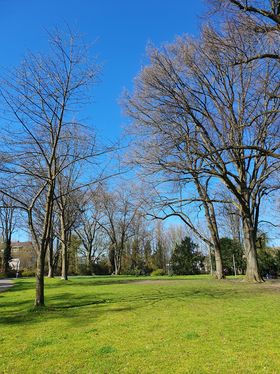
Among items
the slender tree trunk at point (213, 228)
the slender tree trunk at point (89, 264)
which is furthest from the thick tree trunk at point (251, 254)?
the slender tree trunk at point (89, 264)

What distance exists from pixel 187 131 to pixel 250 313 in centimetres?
1231

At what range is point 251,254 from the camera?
1962 cm

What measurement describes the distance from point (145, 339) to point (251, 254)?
14.5 meters

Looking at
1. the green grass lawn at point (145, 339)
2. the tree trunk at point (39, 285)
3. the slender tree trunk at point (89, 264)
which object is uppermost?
the slender tree trunk at point (89, 264)

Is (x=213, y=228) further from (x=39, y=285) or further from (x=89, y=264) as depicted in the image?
(x=89, y=264)

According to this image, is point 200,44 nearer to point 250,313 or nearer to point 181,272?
point 250,313

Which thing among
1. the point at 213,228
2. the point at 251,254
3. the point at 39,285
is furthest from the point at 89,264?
the point at 39,285

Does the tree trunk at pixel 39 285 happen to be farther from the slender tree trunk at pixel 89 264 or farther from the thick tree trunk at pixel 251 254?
the slender tree trunk at pixel 89 264

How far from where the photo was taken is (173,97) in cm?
1923

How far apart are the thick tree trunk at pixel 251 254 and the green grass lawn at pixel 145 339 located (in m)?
9.38

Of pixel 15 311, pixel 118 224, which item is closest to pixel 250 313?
pixel 15 311

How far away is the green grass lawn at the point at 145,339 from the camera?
495 cm

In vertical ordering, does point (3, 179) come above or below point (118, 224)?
below

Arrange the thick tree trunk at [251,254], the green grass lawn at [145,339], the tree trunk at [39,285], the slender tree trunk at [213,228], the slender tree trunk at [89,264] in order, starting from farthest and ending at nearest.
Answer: the slender tree trunk at [89,264]
the slender tree trunk at [213,228]
the thick tree trunk at [251,254]
the tree trunk at [39,285]
the green grass lawn at [145,339]
